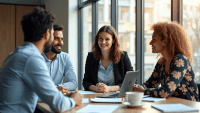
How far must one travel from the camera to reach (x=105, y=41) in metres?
2.49

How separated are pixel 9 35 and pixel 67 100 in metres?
5.47

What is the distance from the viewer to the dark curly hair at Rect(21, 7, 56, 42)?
1377 mm

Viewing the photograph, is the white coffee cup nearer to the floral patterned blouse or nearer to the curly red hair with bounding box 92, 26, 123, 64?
the floral patterned blouse

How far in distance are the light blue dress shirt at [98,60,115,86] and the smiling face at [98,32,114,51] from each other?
0.19 meters

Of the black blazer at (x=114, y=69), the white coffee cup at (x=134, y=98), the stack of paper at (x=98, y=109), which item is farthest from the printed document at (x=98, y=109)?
the black blazer at (x=114, y=69)

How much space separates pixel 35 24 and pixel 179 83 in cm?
122

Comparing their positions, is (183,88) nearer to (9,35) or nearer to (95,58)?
(95,58)

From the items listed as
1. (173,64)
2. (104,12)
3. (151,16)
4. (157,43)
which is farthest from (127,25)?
(173,64)

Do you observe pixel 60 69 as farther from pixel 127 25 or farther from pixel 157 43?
pixel 127 25

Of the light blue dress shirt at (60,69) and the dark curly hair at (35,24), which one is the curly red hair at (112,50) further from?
the dark curly hair at (35,24)

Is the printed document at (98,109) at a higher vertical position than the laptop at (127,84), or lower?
lower

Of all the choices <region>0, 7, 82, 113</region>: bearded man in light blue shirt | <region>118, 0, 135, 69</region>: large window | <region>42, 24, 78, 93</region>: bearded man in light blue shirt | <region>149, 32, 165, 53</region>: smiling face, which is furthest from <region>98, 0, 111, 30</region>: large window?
<region>0, 7, 82, 113</region>: bearded man in light blue shirt

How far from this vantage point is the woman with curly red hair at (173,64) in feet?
5.60

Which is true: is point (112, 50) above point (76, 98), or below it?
above
